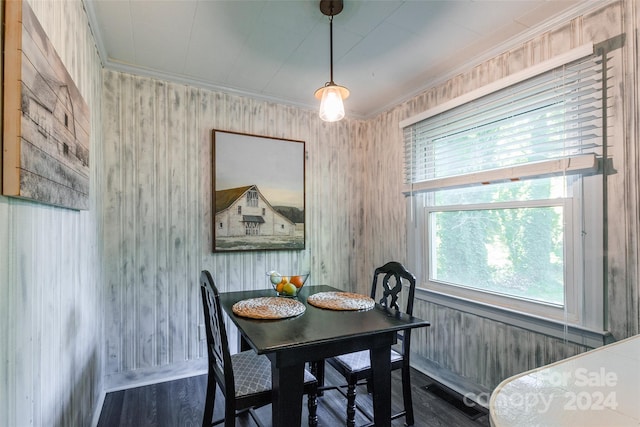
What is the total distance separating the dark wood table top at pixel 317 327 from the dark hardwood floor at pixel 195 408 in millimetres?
779

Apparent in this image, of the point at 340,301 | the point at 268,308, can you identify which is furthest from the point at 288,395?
the point at 340,301

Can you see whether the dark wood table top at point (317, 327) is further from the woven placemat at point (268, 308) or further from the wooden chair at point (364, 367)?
the wooden chair at point (364, 367)

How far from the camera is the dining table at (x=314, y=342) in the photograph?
4.36 ft

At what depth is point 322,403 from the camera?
2.22 metres

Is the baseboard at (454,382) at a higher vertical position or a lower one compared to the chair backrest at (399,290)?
lower

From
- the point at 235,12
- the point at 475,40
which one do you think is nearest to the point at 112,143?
the point at 235,12

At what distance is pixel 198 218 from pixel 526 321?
2423 millimetres

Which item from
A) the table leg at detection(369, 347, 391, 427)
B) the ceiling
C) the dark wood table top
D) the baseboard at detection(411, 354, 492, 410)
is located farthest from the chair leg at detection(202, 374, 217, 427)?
the ceiling

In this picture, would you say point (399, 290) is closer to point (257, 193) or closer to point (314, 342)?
point (314, 342)

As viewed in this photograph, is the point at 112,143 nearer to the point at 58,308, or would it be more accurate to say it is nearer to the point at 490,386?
the point at 58,308

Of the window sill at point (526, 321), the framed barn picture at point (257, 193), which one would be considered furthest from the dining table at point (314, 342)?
the framed barn picture at point (257, 193)

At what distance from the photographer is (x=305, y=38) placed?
2014 mm

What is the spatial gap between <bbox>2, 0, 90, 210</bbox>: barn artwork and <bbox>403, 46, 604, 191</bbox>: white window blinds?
89.0 inches

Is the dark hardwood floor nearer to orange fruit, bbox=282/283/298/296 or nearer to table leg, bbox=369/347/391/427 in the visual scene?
table leg, bbox=369/347/391/427
